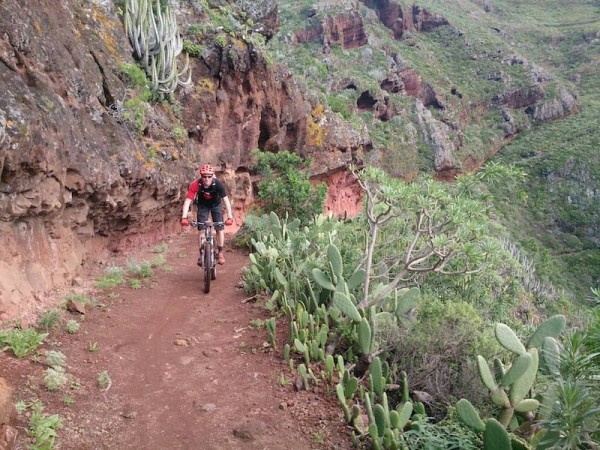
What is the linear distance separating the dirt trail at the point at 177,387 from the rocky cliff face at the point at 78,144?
101cm

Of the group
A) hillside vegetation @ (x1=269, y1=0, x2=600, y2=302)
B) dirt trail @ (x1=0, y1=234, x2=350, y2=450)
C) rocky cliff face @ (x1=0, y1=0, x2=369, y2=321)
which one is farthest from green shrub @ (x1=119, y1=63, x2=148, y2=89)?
hillside vegetation @ (x1=269, y1=0, x2=600, y2=302)

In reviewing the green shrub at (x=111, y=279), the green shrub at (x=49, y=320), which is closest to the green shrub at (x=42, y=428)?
the green shrub at (x=49, y=320)

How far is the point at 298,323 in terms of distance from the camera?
19.1 feet

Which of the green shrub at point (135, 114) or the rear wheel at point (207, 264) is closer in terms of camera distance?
the rear wheel at point (207, 264)

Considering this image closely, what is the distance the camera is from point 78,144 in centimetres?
740

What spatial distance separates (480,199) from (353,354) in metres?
2.82

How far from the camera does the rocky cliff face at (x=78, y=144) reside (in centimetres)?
579

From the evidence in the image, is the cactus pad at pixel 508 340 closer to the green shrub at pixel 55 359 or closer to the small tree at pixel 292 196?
the green shrub at pixel 55 359

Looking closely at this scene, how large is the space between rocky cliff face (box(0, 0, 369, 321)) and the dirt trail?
1.01 m

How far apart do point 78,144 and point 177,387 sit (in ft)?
14.3

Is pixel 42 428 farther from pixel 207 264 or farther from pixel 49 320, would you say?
pixel 207 264

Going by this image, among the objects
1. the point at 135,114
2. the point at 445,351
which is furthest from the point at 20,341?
the point at 135,114

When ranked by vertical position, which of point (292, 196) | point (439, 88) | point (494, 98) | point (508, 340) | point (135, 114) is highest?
point (439, 88)

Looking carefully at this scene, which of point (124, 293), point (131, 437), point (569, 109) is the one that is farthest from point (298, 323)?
point (569, 109)
